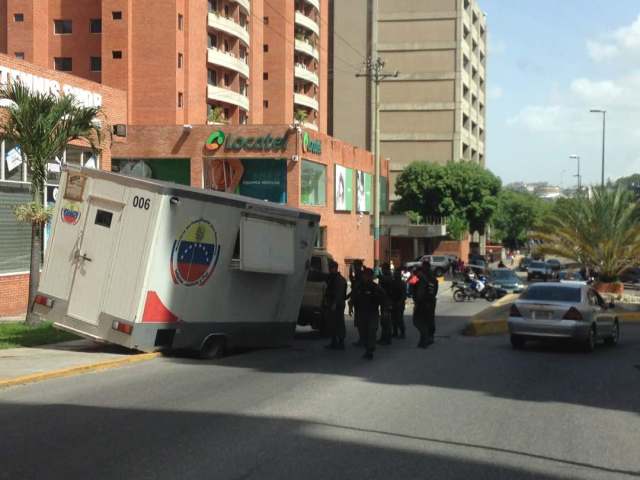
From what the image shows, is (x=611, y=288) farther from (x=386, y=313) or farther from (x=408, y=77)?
(x=408, y=77)

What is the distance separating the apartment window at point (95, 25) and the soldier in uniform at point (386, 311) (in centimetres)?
3982

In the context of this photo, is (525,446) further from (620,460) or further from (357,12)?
(357,12)

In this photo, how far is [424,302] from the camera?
18.8 metres

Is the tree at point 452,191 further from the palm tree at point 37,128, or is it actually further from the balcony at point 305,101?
the palm tree at point 37,128

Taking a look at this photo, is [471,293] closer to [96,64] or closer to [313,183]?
[313,183]

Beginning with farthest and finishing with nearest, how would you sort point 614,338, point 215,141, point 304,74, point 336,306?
point 304,74 < point 215,141 < point 614,338 < point 336,306

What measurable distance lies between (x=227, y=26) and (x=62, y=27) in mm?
10471

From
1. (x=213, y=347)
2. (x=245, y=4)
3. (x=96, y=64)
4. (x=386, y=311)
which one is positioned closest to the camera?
(x=213, y=347)

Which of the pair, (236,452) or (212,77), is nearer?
(236,452)

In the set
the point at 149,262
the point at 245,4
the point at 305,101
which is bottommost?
the point at 149,262

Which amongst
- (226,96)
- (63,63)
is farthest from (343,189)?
(63,63)

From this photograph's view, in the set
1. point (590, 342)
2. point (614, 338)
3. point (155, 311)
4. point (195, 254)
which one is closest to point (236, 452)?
point (155, 311)

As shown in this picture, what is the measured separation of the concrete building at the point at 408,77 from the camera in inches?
3381

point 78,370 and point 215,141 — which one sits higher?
point 215,141
